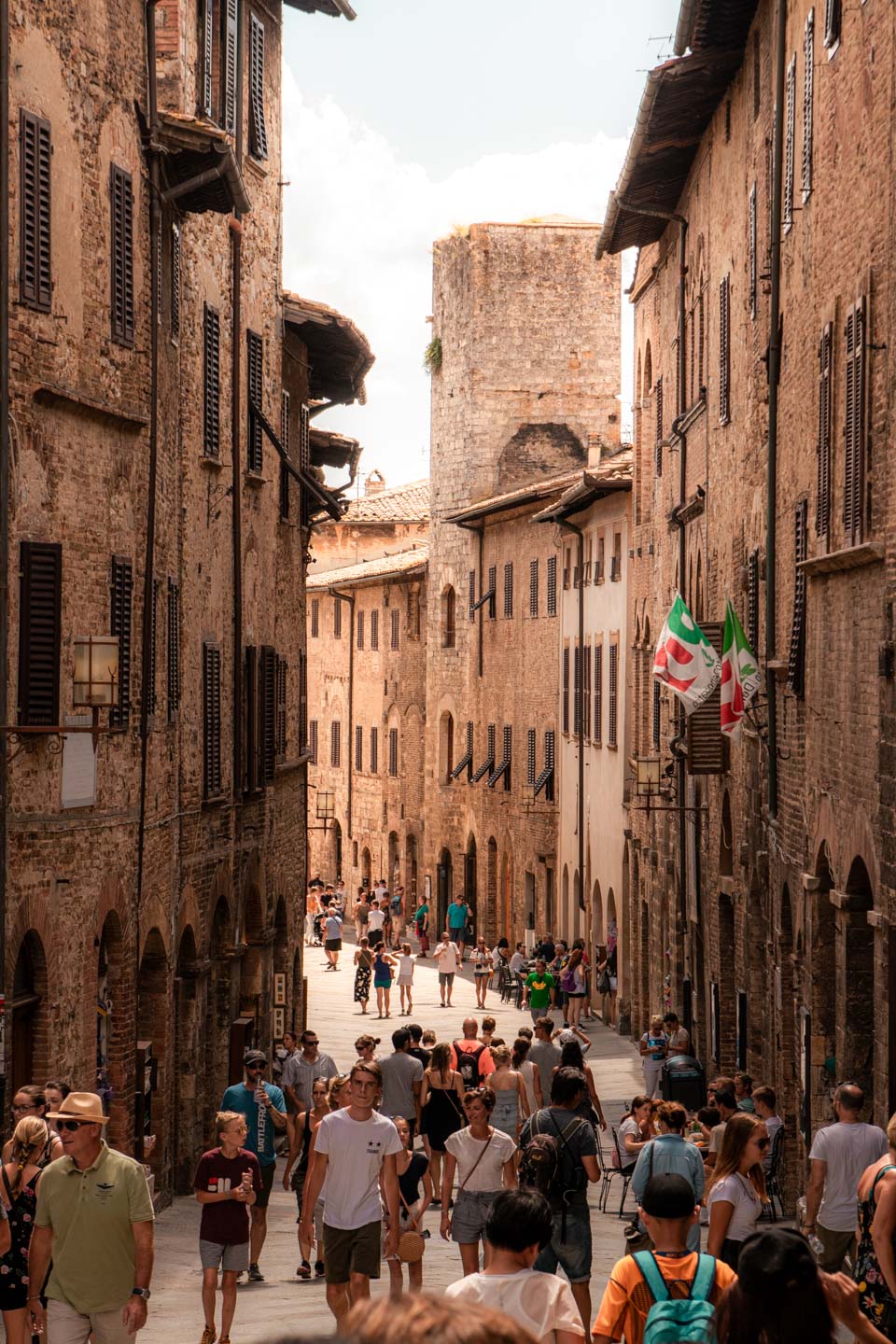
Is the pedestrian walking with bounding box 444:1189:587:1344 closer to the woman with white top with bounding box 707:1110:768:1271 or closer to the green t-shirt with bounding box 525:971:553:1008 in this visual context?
the woman with white top with bounding box 707:1110:768:1271

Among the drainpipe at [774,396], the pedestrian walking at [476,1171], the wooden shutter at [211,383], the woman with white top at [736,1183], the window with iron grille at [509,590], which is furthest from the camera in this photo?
the window with iron grille at [509,590]

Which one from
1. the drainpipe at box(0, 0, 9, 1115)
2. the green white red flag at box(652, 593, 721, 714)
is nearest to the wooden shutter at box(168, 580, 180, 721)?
the green white red flag at box(652, 593, 721, 714)

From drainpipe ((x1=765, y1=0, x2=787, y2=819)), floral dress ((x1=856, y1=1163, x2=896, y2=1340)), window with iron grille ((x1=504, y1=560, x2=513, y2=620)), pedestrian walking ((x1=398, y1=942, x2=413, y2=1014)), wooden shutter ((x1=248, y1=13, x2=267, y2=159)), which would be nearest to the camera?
floral dress ((x1=856, y1=1163, x2=896, y2=1340))

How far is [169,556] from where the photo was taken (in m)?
20.5

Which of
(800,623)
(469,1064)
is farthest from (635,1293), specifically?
(800,623)

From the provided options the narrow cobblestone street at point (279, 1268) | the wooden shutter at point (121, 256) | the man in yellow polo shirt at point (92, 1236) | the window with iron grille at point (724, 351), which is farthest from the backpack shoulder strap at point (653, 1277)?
the window with iron grille at point (724, 351)

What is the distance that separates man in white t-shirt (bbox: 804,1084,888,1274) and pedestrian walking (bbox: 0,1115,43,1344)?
3.95 meters

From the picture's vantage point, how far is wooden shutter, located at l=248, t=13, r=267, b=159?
25219 mm

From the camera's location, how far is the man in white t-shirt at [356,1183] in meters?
11.0

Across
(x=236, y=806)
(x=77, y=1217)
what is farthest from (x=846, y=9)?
(x=236, y=806)

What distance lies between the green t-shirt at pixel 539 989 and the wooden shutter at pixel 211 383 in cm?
1539

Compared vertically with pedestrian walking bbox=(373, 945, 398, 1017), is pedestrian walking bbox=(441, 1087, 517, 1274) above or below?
above

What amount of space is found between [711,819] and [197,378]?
810 cm

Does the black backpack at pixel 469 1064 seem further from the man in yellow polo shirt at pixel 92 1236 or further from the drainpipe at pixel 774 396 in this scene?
the man in yellow polo shirt at pixel 92 1236
